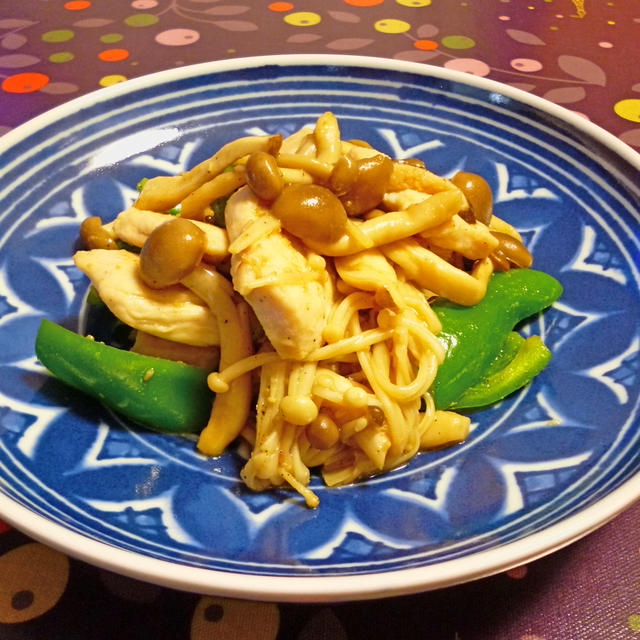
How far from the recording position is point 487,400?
2.30m

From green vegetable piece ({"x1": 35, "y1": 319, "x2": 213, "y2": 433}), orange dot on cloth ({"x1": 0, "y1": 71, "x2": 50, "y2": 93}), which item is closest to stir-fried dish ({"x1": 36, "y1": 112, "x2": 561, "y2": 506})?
green vegetable piece ({"x1": 35, "y1": 319, "x2": 213, "y2": 433})

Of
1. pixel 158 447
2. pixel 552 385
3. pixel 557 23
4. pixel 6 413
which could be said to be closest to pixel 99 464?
pixel 158 447

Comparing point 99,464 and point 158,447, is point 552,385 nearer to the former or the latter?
point 158,447

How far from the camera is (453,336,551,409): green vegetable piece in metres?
2.30

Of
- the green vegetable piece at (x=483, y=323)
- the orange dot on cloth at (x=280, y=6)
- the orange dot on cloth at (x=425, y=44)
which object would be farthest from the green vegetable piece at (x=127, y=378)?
the orange dot on cloth at (x=280, y=6)

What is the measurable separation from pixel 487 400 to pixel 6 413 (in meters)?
1.58

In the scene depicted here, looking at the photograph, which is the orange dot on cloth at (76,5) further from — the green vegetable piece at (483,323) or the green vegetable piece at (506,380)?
the green vegetable piece at (506,380)

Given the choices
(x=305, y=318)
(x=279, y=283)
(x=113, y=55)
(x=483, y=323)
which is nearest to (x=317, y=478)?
(x=305, y=318)

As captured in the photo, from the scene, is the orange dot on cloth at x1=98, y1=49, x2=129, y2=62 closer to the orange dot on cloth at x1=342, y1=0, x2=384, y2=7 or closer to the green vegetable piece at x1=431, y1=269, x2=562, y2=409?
the orange dot on cloth at x1=342, y1=0, x2=384, y2=7

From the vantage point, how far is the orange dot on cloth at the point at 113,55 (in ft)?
14.7

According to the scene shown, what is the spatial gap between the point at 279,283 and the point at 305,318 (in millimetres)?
130

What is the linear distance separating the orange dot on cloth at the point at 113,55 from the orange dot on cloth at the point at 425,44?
2.02 m

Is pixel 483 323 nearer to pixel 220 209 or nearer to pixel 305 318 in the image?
pixel 305 318

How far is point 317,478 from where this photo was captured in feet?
7.07
